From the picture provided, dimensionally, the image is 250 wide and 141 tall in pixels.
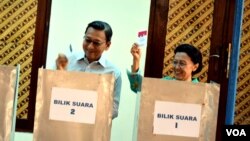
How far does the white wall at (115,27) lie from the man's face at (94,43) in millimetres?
1084

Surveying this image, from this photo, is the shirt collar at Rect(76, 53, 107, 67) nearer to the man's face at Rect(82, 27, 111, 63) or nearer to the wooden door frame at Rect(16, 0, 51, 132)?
the man's face at Rect(82, 27, 111, 63)

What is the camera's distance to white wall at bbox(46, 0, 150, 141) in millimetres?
3320

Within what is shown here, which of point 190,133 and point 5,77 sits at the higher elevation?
point 5,77

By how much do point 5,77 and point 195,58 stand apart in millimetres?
1201

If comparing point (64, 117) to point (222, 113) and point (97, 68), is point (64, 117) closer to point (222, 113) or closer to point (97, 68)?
point (97, 68)

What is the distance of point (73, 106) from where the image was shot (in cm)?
112

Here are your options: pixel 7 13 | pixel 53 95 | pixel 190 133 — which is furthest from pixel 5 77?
pixel 7 13

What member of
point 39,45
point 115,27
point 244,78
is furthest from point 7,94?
point 115,27

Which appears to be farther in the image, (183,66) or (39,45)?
(39,45)

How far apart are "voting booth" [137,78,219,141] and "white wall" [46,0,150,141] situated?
2.19m

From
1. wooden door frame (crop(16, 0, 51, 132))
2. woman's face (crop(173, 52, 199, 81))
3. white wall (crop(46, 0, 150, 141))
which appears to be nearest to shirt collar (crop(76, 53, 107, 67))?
woman's face (crop(173, 52, 199, 81))

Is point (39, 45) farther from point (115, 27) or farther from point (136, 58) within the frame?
point (136, 58)

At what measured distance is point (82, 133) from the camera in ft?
3.70

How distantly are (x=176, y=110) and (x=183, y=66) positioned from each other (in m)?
0.91
